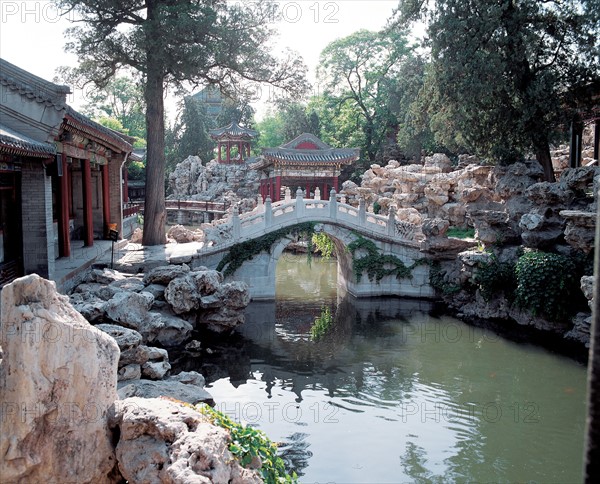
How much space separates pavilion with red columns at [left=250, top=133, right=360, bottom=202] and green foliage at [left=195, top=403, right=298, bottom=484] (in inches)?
822

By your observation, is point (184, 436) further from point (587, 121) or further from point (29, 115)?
point (587, 121)

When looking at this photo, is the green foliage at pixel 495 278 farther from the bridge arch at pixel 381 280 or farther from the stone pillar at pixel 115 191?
the stone pillar at pixel 115 191

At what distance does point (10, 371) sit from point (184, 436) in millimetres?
1161

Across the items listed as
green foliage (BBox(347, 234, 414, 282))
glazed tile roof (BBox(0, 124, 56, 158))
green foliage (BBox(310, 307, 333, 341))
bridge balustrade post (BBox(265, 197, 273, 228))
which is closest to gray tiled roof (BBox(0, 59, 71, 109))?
glazed tile roof (BBox(0, 124, 56, 158))

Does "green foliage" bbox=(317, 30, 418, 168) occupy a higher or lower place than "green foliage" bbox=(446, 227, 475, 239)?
higher

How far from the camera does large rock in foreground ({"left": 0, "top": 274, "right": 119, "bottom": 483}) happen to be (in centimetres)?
355

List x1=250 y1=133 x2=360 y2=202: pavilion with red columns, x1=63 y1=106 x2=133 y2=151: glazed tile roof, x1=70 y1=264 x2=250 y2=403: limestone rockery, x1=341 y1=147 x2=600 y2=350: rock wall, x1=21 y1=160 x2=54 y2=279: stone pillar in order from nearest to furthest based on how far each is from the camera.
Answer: x1=70 y1=264 x2=250 y2=403: limestone rockery, x1=21 y1=160 x2=54 y2=279: stone pillar, x1=63 y1=106 x2=133 y2=151: glazed tile roof, x1=341 y1=147 x2=600 y2=350: rock wall, x1=250 y1=133 x2=360 y2=202: pavilion with red columns

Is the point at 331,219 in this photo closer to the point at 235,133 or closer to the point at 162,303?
the point at 162,303

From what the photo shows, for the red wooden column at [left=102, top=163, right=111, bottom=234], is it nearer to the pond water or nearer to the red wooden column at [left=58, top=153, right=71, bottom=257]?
the red wooden column at [left=58, top=153, right=71, bottom=257]

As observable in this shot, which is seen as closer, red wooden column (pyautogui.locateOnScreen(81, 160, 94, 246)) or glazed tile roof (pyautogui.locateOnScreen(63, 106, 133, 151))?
glazed tile roof (pyautogui.locateOnScreen(63, 106, 133, 151))

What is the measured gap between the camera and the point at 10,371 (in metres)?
3.60

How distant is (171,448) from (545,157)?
14.8m

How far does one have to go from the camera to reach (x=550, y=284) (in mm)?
11719

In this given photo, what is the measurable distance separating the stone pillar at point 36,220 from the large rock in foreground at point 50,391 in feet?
22.5
